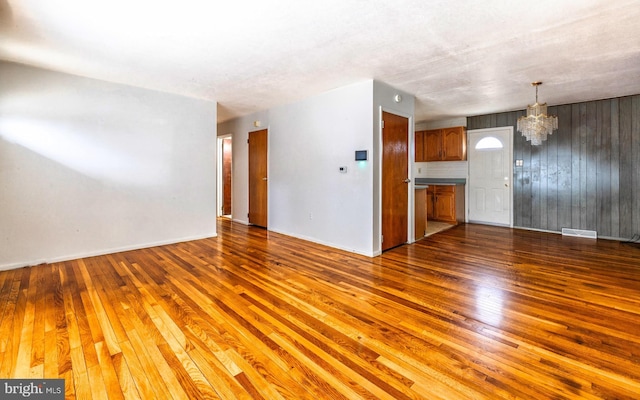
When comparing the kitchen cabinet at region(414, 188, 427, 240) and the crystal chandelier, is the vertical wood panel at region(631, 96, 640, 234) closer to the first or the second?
the crystal chandelier

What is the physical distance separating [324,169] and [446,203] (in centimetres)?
365

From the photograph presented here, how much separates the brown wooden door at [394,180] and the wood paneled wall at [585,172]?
3010 millimetres

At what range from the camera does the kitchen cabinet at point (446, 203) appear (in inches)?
266

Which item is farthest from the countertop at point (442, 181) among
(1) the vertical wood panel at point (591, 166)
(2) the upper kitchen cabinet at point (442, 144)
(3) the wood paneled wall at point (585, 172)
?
(1) the vertical wood panel at point (591, 166)

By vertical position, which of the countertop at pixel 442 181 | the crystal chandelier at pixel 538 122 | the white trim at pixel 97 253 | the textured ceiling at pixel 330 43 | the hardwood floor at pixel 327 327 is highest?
the textured ceiling at pixel 330 43

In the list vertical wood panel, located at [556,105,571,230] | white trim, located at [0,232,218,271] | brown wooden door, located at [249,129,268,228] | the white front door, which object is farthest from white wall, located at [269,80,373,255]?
vertical wood panel, located at [556,105,571,230]

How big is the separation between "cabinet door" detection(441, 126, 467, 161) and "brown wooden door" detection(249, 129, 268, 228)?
13.6ft

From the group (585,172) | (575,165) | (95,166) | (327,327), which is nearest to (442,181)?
(575,165)

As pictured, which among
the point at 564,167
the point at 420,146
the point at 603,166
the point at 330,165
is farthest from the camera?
the point at 420,146

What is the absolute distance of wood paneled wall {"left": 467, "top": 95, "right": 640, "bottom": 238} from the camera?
4848 millimetres

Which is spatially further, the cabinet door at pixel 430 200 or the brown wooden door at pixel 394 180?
the cabinet door at pixel 430 200

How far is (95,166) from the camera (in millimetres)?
4027

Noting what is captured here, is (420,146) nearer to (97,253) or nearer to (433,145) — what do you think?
(433,145)

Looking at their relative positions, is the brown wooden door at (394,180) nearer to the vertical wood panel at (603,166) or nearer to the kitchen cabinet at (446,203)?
the kitchen cabinet at (446,203)
